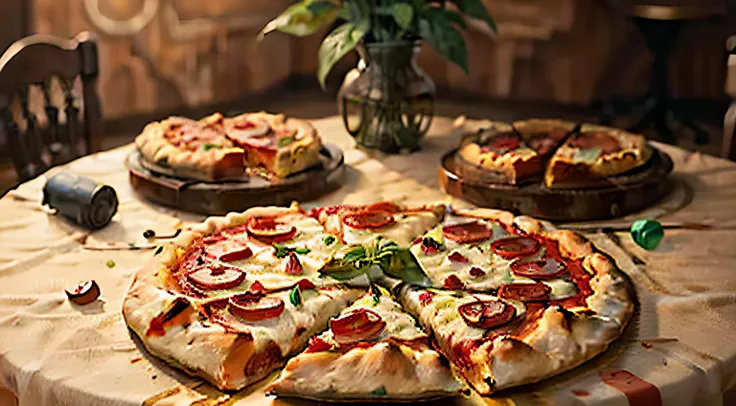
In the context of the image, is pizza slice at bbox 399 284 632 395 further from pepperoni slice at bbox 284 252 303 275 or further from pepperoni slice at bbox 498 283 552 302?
pepperoni slice at bbox 284 252 303 275

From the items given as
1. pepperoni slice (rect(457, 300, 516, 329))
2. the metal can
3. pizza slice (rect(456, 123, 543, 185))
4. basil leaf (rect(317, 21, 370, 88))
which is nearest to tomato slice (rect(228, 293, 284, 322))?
pepperoni slice (rect(457, 300, 516, 329))

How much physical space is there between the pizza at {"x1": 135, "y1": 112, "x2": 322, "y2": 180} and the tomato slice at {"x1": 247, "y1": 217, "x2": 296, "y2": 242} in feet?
1.27

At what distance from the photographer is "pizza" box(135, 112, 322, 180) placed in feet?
8.46

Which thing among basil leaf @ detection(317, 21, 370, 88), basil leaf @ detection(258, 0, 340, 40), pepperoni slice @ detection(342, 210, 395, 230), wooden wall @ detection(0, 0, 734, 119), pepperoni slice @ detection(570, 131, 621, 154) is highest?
basil leaf @ detection(258, 0, 340, 40)

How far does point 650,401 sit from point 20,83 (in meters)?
2.24

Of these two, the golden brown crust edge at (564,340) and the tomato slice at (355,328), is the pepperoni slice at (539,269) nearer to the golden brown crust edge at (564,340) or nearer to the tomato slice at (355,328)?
the golden brown crust edge at (564,340)

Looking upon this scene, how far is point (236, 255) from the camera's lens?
2.04 meters

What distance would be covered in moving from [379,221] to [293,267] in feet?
1.09

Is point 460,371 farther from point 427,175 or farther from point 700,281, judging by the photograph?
point 427,175

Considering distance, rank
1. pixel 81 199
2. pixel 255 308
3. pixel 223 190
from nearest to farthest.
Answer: pixel 255 308
pixel 81 199
pixel 223 190

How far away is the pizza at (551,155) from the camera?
2.54 m

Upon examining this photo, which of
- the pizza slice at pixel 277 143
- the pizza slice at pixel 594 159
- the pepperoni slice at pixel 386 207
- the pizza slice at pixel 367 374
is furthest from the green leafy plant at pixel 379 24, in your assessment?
the pizza slice at pixel 367 374

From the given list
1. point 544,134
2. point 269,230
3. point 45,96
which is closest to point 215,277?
point 269,230

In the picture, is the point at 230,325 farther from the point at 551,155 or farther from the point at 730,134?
the point at 730,134
